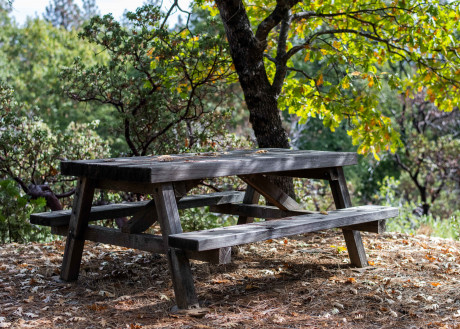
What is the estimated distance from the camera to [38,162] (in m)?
7.23

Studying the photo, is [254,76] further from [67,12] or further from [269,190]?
[67,12]

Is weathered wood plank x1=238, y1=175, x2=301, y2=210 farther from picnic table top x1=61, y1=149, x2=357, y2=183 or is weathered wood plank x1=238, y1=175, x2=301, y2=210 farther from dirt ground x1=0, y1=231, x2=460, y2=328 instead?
dirt ground x1=0, y1=231, x2=460, y2=328

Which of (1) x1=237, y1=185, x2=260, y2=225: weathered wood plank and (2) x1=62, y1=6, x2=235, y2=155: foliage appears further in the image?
(2) x1=62, y1=6, x2=235, y2=155: foliage

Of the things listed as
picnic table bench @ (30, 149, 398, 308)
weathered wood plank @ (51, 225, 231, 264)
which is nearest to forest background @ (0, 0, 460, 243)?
picnic table bench @ (30, 149, 398, 308)

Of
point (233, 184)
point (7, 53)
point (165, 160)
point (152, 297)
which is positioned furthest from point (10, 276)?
point (7, 53)

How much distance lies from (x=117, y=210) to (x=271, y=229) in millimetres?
1546

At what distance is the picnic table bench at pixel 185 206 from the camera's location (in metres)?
3.37

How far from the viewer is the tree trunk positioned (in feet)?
19.1

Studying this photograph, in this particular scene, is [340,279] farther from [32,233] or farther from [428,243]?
[32,233]

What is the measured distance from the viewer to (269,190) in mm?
4559

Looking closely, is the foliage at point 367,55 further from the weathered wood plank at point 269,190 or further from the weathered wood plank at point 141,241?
the weathered wood plank at point 141,241

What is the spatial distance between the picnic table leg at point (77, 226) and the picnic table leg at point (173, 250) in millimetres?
786

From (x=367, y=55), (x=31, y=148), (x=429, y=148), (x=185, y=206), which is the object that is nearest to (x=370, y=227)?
(x=185, y=206)

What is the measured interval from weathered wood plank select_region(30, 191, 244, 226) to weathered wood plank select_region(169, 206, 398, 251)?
0.95 metres
